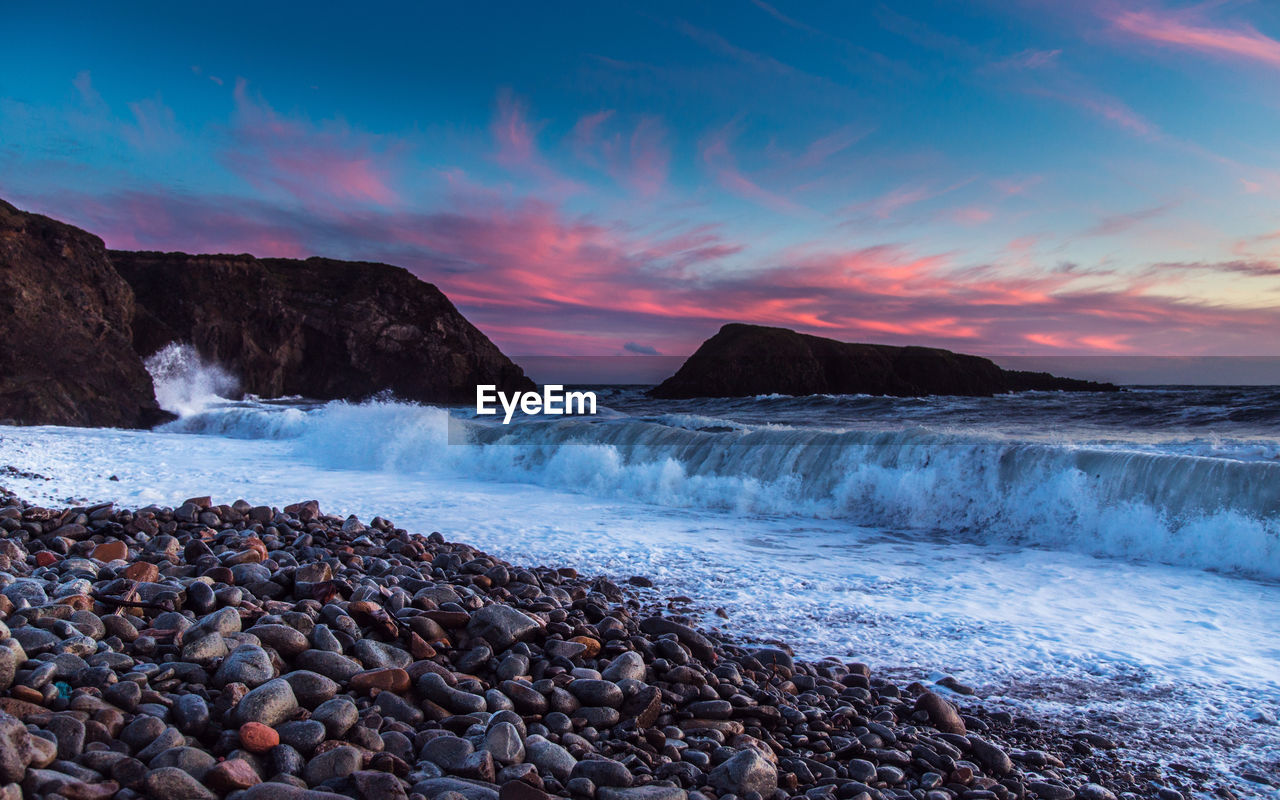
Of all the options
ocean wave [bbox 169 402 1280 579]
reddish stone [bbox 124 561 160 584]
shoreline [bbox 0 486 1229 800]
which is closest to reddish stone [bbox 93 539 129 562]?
shoreline [bbox 0 486 1229 800]

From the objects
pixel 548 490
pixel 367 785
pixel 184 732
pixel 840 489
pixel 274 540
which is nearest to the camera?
pixel 367 785

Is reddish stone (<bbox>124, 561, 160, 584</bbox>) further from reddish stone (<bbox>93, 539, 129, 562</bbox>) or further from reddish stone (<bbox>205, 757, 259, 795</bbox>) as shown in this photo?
reddish stone (<bbox>205, 757, 259, 795</bbox>)

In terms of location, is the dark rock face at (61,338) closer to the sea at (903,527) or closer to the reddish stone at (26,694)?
the sea at (903,527)

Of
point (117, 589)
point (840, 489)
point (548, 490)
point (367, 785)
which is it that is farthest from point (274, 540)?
point (840, 489)

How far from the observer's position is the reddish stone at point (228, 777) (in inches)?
86.1

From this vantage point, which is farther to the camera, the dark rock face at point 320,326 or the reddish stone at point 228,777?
the dark rock face at point 320,326

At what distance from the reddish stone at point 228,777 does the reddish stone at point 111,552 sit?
344cm

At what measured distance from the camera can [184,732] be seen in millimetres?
2561

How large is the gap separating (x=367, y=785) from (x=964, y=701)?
3.08 metres

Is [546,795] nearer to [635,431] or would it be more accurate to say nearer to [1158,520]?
[1158,520]

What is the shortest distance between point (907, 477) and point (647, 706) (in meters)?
8.29

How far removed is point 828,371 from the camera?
61844 millimetres

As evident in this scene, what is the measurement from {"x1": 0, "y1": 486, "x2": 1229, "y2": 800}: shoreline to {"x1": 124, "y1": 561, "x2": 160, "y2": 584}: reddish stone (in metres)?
0.01

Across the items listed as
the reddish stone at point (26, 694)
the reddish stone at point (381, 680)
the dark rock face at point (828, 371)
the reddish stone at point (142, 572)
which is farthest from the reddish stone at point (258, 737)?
Answer: the dark rock face at point (828, 371)
